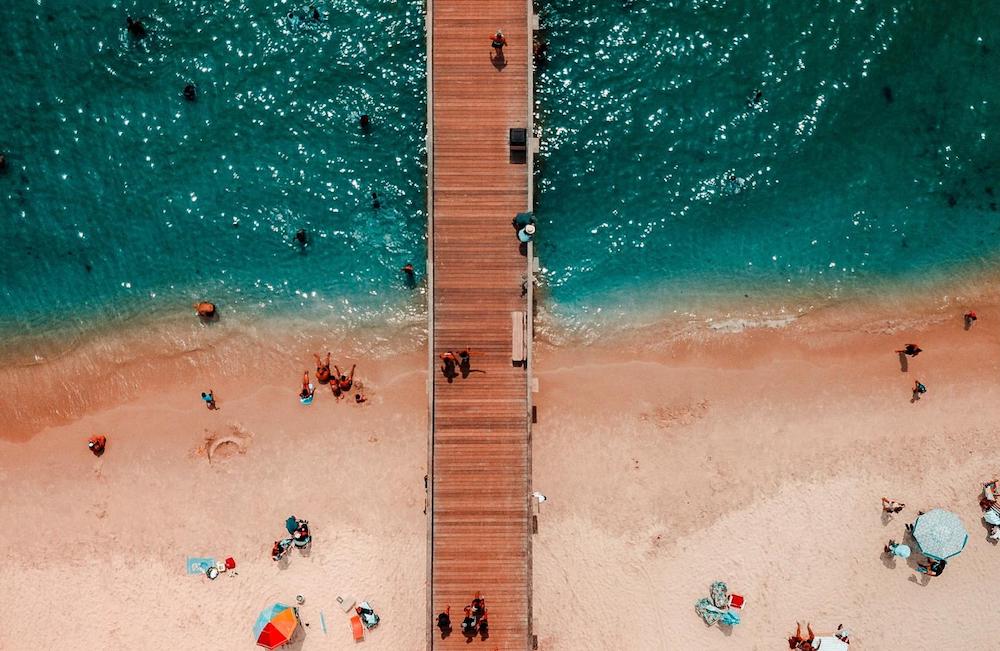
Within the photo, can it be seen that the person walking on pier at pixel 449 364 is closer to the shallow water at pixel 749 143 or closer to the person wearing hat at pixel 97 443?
the shallow water at pixel 749 143

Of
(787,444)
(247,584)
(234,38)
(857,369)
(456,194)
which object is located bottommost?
(247,584)

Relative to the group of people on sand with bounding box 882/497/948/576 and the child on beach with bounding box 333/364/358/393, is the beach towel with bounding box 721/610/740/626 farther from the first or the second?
the child on beach with bounding box 333/364/358/393

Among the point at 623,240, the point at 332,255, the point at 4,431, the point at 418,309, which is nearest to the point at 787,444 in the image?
the point at 623,240

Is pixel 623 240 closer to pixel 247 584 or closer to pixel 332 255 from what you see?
pixel 332 255

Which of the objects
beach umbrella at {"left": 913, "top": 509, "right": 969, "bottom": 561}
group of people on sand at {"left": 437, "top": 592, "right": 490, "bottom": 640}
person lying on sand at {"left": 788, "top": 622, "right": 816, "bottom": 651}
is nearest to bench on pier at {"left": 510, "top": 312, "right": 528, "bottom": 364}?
group of people on sand at {"left": 437, "top": 592, "right": 490, "bottom": 640}

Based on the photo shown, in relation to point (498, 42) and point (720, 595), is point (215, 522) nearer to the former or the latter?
point (720, 595)

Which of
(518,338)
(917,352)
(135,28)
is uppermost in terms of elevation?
(135,28)

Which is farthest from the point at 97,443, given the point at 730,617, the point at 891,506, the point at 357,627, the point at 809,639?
the point at 891,506
